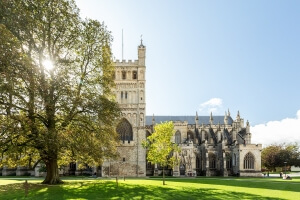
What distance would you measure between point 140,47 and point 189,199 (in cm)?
3805

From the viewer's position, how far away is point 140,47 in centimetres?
5238

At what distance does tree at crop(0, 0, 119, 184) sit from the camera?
802 inches

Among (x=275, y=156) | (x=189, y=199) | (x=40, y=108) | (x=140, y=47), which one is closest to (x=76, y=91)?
(x=40, y=108)

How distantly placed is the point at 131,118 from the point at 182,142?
14.7m

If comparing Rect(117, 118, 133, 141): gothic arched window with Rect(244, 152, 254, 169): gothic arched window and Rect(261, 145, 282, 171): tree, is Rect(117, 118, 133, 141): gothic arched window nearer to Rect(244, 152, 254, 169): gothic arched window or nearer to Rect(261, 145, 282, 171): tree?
Rect(244, 152, 254, 169): gothic arched window

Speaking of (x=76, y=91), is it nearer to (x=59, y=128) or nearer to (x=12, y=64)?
(x=59, y=128)

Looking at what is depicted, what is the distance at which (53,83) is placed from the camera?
22.7 metres

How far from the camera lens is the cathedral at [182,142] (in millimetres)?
49781

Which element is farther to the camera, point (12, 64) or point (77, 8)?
point (77, 8)

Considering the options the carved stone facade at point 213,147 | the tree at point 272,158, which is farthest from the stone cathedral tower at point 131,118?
the tree at point 272,158

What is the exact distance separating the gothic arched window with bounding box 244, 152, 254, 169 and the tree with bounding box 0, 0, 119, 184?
34110 mm

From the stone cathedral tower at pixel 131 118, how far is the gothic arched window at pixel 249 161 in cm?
1950

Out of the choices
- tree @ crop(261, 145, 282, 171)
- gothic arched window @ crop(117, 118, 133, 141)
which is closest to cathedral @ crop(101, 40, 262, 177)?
gothic arched window @ crop(117, 118, 133, 141)

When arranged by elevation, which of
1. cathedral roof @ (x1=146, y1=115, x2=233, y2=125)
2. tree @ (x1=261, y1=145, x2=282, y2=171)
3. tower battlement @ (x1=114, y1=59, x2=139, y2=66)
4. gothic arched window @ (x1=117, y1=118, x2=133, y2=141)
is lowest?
tree @ (x1=261, y1=145, x2=282, y2=171)
